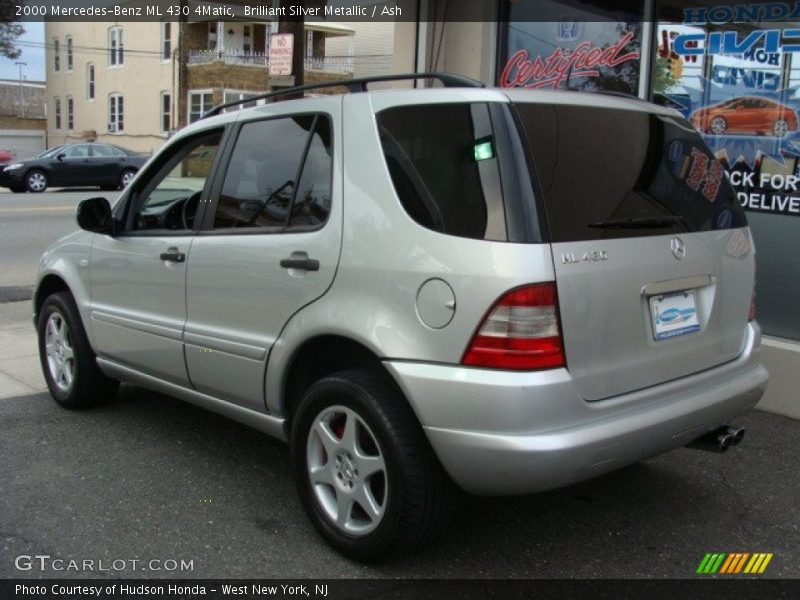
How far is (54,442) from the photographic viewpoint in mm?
4535

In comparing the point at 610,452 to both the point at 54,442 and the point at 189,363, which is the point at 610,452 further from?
the point at 54,442

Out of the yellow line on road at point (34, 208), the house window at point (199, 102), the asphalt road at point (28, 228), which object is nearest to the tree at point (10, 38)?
the house window at point (199, 102)

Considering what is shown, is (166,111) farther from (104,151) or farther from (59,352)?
(59,352)

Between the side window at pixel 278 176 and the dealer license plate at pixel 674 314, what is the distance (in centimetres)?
136

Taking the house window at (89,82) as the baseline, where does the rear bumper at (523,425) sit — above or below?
below

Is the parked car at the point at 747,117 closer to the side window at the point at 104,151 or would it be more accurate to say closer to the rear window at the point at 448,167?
the rear window at the point at 448,167

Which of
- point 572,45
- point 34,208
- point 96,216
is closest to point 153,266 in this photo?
point 96,216

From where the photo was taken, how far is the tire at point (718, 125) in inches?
233

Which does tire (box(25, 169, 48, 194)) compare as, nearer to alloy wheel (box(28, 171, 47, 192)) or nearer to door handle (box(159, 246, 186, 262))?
alloy wheel (box(28, 171, 47, 192))

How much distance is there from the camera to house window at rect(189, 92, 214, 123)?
3603 centimetres

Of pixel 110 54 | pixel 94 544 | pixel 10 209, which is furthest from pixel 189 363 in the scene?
pixel 110 54

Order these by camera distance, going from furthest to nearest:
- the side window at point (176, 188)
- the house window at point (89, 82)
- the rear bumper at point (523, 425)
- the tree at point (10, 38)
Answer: the house window at point (89, 82), the tree at point (10, 38), the side window at point (176, 188), the rear bumper at point (523, 425)

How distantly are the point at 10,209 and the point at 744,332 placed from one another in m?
17.2

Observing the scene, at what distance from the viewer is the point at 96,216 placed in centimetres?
447
